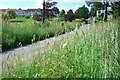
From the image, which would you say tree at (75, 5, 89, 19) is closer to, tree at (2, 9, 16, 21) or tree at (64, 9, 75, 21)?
tree at (64, 9, 75, 21)

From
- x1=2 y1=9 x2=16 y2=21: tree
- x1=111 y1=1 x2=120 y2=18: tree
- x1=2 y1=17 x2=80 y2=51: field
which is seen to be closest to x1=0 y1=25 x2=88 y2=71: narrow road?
x1=2 y1=17 x2=80 y2=51: field

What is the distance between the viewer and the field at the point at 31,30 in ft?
10.3

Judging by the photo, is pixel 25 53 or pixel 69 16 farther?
pixel 69 16

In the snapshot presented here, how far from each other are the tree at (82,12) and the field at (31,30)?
95mm

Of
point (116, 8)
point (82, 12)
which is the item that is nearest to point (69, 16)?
point (82, 12)

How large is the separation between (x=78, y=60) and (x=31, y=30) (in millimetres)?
980

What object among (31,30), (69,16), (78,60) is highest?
(69,16)

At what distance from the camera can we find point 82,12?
328 centimetres

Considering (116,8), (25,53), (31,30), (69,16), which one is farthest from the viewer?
(116,8)

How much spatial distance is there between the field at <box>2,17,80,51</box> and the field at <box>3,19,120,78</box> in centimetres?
22

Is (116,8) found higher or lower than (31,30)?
higher

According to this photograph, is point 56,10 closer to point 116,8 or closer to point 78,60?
point 78,60

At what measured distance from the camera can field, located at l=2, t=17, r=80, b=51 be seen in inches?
123

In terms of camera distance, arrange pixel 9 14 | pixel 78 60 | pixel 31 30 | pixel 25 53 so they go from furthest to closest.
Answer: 1. pixel 31 30
2. pixel 9 14
3. pixel 25 53
4. pixel 78 60
